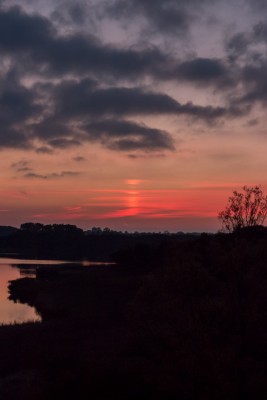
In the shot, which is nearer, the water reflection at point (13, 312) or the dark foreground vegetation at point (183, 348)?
the dark foreground vegetation at point (183, 348)

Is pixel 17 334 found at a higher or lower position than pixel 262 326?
lower

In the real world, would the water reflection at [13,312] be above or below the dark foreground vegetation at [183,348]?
below

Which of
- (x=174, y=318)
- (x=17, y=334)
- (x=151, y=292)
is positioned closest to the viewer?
(x=174, y=318)

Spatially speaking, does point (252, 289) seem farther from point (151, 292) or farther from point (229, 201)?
point (151, 292)

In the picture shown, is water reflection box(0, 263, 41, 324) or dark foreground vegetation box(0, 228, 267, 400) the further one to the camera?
water reflection box(0, 263, 41, 324)

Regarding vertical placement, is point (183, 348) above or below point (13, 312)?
above

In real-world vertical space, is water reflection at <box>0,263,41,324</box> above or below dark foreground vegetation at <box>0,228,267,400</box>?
below

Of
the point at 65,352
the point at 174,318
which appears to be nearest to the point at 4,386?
the point at 65,352

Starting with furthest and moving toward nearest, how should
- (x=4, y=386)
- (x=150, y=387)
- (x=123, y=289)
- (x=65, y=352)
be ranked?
1. (x=123, y=289)
2. (x=65, y=352)
3. (x=4, y=386)
4. (x=150, y=387)

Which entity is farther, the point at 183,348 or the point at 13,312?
the point at 13,312

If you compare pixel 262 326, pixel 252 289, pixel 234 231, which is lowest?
pixel 262 326

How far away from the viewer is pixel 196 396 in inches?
660

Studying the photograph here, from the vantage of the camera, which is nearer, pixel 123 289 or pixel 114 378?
pixel 114 378

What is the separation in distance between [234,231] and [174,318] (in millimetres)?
4785
